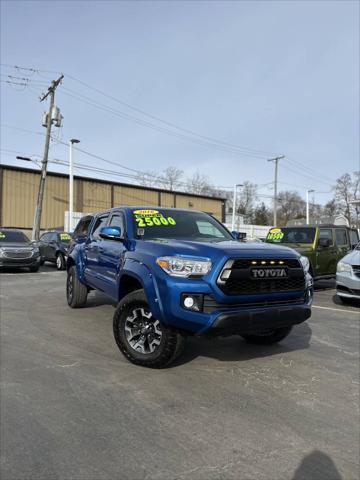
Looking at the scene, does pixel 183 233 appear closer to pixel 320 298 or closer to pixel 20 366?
pixel 20 366

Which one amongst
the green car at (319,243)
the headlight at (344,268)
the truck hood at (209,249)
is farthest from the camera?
the green car at (319,243)

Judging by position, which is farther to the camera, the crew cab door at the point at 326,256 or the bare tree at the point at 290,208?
the bare tree at the point at 290,208

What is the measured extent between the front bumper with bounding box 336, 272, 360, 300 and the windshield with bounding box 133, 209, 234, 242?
4.20 metres

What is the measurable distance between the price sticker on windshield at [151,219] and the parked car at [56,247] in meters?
11.2

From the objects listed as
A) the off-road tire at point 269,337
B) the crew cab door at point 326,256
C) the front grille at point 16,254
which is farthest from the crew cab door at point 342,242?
the front grille at point 16,254

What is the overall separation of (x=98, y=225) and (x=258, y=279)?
135 inches

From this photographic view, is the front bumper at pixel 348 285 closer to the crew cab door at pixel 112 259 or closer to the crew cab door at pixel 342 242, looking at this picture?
the crew cab door at pixel 342 242

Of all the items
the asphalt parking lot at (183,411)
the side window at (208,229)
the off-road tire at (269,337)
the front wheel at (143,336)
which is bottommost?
the asphalt parking lot at (183,411)

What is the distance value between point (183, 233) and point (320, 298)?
6.29 meters

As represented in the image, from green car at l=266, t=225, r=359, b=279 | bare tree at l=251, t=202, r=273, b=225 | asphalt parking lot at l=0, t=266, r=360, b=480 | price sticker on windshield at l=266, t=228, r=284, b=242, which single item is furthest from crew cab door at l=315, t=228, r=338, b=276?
bare tree at l=251, t=202, r=273, b=225

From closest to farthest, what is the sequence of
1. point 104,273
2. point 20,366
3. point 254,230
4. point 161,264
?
point 161,264, point 20,366, point 104,273, point 254,230

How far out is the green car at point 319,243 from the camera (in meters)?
11.0

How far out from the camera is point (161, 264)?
394cm

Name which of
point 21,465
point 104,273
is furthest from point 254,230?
point 21,465
